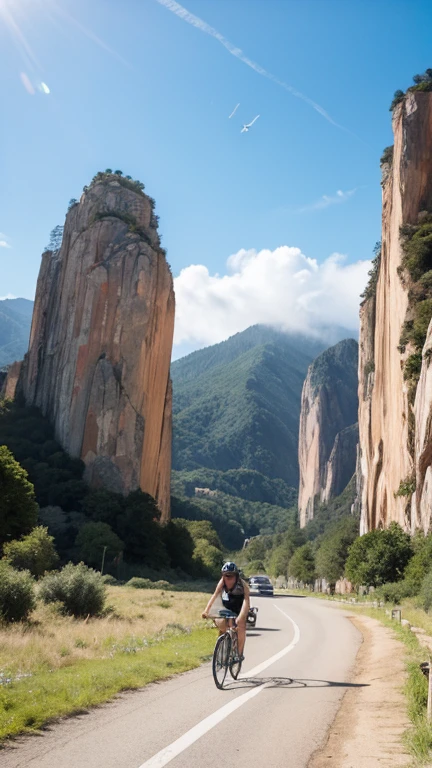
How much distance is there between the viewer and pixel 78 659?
11.2 meters

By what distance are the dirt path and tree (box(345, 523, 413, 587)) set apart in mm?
28524

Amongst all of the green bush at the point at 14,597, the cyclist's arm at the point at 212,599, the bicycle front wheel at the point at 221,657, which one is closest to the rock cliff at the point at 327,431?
the green bush at the point at 14,597

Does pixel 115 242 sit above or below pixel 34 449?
above

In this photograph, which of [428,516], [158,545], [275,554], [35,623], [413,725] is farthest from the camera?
[275,554]

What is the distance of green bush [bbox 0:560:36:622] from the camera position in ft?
53.3

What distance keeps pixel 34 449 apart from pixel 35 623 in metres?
56.0

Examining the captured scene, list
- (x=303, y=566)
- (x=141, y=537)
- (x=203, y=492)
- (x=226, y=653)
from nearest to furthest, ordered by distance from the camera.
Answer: (x=226, y=653) → (x=141, y=537) → (x=303, y=566) → (x=203, y=492)

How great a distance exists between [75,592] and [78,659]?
9.33 metres

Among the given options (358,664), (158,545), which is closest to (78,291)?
(158,545)

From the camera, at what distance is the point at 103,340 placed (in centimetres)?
7125

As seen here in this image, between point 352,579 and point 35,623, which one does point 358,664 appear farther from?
point 352,579

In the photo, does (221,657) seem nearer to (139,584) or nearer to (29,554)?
(29,554)

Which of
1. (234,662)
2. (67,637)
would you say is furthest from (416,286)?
(234,662)

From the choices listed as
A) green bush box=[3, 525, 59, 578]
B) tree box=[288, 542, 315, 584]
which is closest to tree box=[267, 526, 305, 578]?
tree box=[288, 542, 315, 584]
